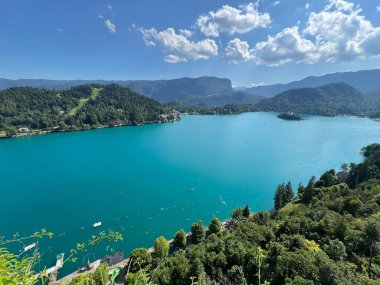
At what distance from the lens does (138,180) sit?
50844 mm

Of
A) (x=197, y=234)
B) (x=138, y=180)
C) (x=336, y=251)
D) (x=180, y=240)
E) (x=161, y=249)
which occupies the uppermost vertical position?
(x=336, y=251)

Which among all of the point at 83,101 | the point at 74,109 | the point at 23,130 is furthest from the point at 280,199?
the point at 83,101

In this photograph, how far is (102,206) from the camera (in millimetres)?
38438

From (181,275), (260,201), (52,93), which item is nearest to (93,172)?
(260,201)

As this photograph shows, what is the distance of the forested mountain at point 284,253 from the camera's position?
594 inches

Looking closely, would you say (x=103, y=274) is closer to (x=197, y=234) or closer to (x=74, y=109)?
(x=197, y=234)

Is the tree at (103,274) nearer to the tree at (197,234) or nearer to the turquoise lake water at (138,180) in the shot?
the tree at (197,234)

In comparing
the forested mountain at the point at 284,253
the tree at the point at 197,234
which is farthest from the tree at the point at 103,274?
the tree at the point at 197,234

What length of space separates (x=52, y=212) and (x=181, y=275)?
91.2ft

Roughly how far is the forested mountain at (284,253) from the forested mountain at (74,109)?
357ft

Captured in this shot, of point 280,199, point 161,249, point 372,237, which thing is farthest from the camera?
point 280,199

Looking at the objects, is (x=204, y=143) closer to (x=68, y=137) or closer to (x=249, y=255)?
(x=68, y=137)

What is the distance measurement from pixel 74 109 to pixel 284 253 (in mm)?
152328

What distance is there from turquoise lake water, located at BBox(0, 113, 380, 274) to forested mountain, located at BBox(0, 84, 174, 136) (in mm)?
27525
